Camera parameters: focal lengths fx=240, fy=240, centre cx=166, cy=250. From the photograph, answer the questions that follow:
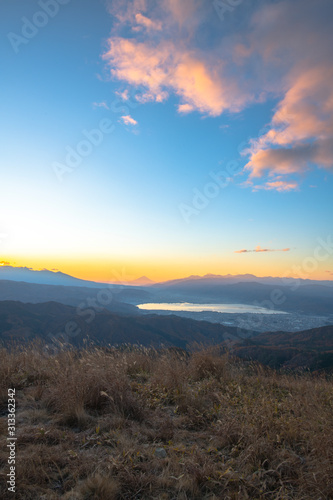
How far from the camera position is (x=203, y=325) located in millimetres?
86500

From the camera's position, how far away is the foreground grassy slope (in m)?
2.35

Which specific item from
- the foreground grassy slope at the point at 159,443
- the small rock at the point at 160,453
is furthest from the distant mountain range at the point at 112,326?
the small rock at the point at 160,453

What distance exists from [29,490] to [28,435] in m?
0.95

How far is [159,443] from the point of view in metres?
3.14

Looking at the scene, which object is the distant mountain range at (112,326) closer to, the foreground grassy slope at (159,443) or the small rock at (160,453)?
the foreground grassy slope at (159,443)

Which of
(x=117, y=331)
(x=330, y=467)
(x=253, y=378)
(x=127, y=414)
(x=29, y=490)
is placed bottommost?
(x=117, y=331)

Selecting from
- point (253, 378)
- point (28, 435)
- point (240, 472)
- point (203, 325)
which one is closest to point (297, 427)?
point (240, 472)

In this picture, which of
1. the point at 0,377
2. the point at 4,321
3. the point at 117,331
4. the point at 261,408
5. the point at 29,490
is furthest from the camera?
the point at 117,331

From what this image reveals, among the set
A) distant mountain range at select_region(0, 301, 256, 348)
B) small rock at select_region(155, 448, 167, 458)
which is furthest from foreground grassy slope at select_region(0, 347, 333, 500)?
distant mountain range at select_region(0, 301, 256, 348)

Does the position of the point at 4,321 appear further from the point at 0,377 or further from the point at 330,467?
the point at 330,467

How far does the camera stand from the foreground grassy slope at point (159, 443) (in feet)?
7.70

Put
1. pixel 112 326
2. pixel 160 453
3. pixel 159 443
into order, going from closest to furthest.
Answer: pixel 160 453
pixel 159 443
pixel 112 326

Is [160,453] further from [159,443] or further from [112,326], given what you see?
[112,326]

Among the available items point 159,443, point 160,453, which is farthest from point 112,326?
point 160,453
